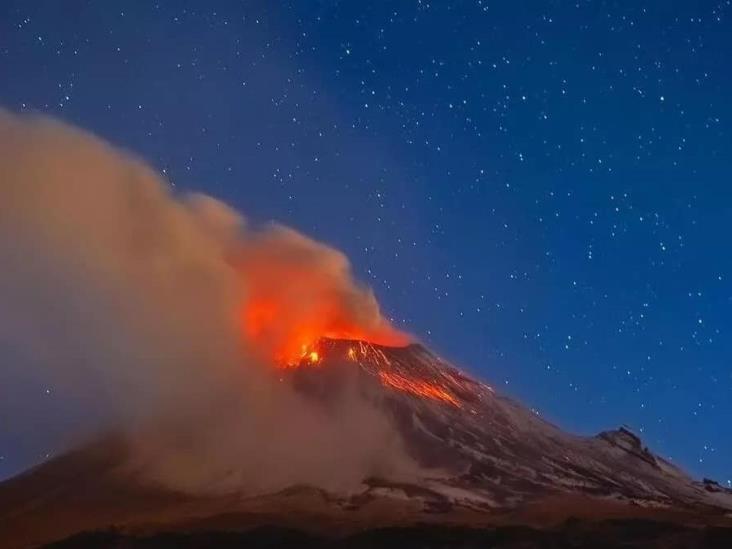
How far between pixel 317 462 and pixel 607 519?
38358 millimetres

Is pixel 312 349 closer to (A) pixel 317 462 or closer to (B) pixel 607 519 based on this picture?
(A) pixel 317 462

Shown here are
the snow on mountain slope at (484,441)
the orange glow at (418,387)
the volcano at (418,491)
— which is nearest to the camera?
the volcano at (418,491)

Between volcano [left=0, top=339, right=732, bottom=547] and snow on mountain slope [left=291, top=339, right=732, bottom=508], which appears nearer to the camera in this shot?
volcano [left=0, top=339, right=732, bottom=547]

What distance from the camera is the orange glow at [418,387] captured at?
137 metres

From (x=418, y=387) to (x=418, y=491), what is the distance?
1745 inches

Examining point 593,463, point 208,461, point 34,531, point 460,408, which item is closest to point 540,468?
point 593,463

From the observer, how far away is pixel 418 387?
464ft

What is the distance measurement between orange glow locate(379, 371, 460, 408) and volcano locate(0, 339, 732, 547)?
345 mm

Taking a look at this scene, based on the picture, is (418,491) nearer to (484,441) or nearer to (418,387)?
(484,441)

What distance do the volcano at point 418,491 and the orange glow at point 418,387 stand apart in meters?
0.34

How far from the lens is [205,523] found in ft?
267

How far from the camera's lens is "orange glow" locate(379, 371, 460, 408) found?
137 m

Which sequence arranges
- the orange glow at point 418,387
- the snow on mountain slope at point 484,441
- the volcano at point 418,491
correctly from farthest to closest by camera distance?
the orange glow at point 418,387, the snow on mountain slope at point 484,441, the volcano at point 418,491

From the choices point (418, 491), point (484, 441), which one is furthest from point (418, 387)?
point (418, 491)
